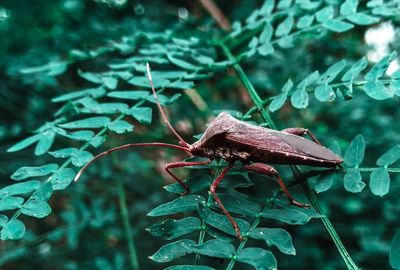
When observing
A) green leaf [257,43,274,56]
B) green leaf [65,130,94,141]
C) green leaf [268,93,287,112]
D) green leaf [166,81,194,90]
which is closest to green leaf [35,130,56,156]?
green leaf [65,130,94,141]

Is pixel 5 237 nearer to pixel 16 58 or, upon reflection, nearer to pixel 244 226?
pixel 244 226

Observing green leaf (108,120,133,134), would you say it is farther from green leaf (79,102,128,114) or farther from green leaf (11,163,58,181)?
green leaf (11,163,58,181)

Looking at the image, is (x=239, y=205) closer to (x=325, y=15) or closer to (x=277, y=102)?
(x=277, y=102)

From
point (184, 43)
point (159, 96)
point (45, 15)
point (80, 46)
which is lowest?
point (159, 96)

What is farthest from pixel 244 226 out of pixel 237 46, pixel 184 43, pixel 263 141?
pixel 237 46

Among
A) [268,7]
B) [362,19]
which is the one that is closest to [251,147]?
[362,19]

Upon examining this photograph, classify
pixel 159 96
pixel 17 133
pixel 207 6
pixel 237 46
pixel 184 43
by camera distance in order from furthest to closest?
pixel 207 6
pixel 17 133
pixel 237 46
pixel 184 43
pixel 159 96
